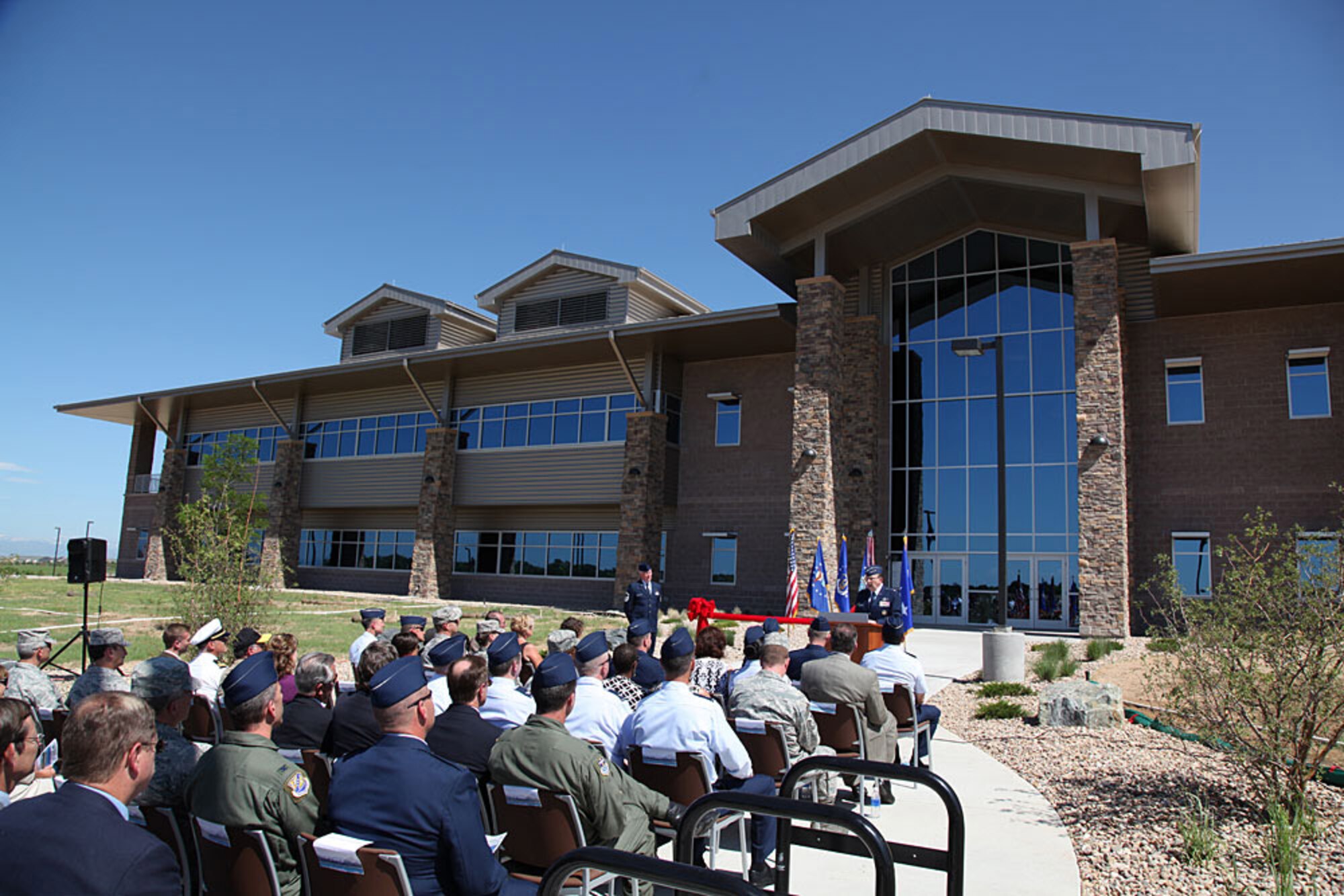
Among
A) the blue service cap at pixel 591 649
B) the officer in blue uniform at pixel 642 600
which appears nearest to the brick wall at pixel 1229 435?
the officer in blue uniform at pixel 642 600

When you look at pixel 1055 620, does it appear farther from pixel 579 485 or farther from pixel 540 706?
pixel 540 706

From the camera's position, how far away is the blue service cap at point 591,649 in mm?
5457

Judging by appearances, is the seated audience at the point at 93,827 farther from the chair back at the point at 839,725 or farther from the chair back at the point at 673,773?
the chair back at the point at 839,725

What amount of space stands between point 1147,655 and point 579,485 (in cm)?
1708

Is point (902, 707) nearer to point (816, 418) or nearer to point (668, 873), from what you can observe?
point (668, 873)

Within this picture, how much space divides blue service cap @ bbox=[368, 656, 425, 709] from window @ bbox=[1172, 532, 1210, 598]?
20.8m

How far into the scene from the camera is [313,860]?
9.91ft

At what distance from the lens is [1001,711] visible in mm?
10469

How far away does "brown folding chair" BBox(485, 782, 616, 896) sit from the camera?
3.69 meters

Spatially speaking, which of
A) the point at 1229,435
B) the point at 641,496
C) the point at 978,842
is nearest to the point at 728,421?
the point at 641,496

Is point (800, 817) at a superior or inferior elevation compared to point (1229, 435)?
inferior

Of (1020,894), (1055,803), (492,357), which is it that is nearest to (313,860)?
(1020,894)

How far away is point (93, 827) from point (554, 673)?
6.54ft

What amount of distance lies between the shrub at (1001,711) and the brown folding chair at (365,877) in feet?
29.4
